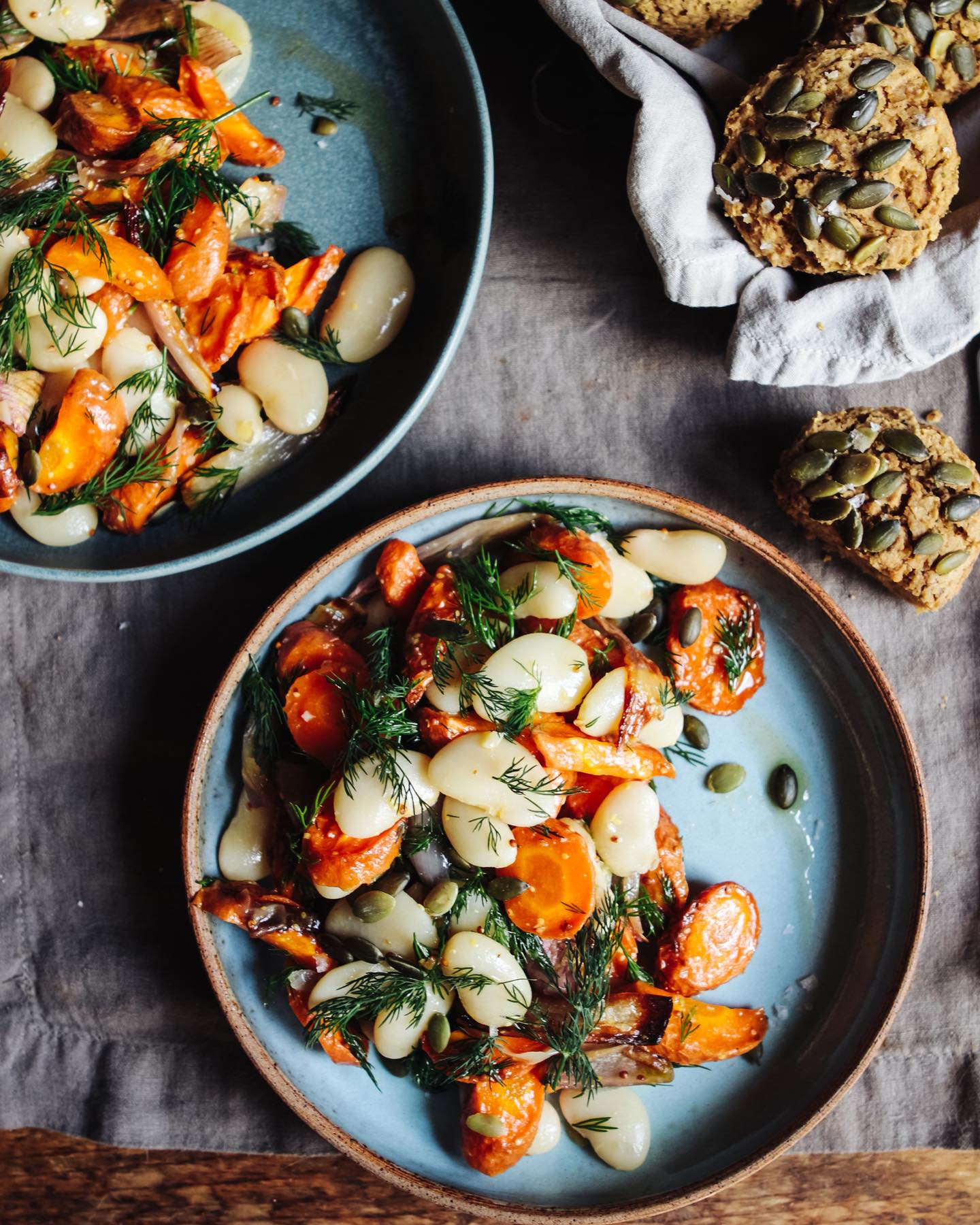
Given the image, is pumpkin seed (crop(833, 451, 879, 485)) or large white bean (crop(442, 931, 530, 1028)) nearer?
large white bean (crop(442, 931, 530, 1028))

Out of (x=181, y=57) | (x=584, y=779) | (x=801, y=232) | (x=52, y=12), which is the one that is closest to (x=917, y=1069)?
(x=584, y=779)

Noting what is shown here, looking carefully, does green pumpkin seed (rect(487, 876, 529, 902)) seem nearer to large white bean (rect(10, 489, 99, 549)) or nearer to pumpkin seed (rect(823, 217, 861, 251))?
large white bean (rect(10, 489, 99, 549))

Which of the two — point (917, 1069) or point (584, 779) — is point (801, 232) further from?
point (917, 1069)

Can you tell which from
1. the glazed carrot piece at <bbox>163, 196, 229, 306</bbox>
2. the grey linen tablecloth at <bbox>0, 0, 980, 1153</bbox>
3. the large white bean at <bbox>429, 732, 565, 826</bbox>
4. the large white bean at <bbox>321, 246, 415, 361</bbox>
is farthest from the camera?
the grey linen tablecloth at <bbox>0, 0, 980, 1153</bbox>

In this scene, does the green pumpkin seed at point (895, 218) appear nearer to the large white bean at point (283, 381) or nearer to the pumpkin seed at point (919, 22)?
the pumpkin seed at point (919, 22)

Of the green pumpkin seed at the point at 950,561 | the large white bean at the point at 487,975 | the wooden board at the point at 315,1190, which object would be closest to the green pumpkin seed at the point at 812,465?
the green pumpkin seed at the point at 950,561

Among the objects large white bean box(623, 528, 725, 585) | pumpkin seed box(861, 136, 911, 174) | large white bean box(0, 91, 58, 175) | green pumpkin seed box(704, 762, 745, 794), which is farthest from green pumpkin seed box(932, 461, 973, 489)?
large white bean box(0, 91, 58, 175)
